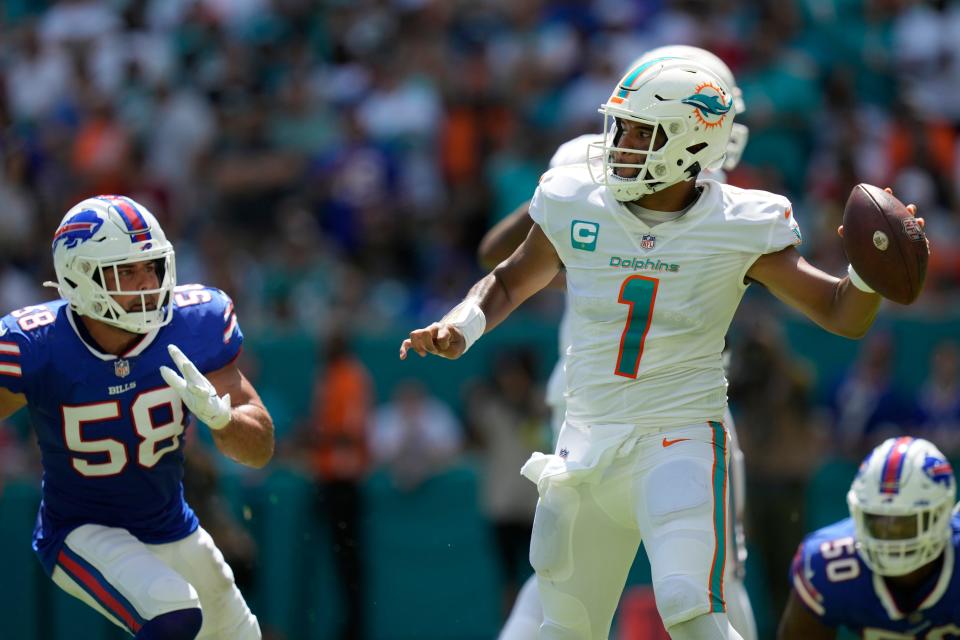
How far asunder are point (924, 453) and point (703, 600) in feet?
4.86

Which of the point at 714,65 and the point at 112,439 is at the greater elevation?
the point at 714,65

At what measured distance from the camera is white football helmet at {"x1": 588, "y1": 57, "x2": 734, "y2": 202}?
475cm

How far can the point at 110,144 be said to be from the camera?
36.4ft

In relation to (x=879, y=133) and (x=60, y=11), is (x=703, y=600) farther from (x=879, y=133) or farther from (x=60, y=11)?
(x=60, y=11)

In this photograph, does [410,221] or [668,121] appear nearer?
[668,121]

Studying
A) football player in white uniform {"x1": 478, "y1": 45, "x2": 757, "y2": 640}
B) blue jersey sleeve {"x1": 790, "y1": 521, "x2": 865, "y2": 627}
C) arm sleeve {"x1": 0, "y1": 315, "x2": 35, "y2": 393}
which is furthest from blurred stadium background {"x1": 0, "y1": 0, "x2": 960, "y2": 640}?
arm sleeve {"x1": 0, "y1": 315, "x2": 35, "y2": 393}

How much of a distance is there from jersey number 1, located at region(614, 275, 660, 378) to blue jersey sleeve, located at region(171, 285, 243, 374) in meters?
1.32

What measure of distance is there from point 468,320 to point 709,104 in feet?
3.19

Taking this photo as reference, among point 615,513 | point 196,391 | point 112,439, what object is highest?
point 196,391

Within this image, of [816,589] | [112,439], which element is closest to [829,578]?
[816,589]

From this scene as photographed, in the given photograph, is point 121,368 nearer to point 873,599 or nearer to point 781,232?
point 781,232

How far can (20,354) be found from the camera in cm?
502

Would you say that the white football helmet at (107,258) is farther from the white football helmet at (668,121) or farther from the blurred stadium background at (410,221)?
the blurred stadium background at (410,221)

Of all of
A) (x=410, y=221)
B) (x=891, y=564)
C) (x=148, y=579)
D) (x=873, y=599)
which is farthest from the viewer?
(x=410, y=221)
